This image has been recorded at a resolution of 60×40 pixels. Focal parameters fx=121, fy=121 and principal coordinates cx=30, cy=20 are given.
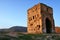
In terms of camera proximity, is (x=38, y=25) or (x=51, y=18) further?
(x=51, y=18)

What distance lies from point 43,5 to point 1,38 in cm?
756

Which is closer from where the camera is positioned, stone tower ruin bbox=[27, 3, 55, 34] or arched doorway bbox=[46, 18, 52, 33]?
stone tower ruin bbox=[27, 3, 55, 34]

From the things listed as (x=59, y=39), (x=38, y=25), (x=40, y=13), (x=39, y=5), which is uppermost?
(x=39, y=5)

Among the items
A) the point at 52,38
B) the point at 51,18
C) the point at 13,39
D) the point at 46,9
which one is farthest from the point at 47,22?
the point at 13,39

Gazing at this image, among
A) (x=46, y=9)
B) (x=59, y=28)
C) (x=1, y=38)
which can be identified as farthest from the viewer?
(x=59, y=28)

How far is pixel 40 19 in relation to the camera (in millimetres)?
13445

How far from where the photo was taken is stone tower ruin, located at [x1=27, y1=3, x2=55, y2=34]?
13.5 m

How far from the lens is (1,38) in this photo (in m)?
8.16

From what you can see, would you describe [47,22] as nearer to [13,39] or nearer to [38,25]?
[38,25]

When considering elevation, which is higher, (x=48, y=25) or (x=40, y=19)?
(x=40, y=19)

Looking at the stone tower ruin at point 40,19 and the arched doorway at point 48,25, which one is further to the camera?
the arched doorway at point 48,25

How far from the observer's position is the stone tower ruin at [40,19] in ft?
44.3

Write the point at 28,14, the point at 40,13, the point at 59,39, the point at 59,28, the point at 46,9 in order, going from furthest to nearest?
the point at 59,28, the point at 28,14, the point at 46,9, the point at 40,13, the point at 59,39

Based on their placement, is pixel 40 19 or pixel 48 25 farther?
pixel 48 25
